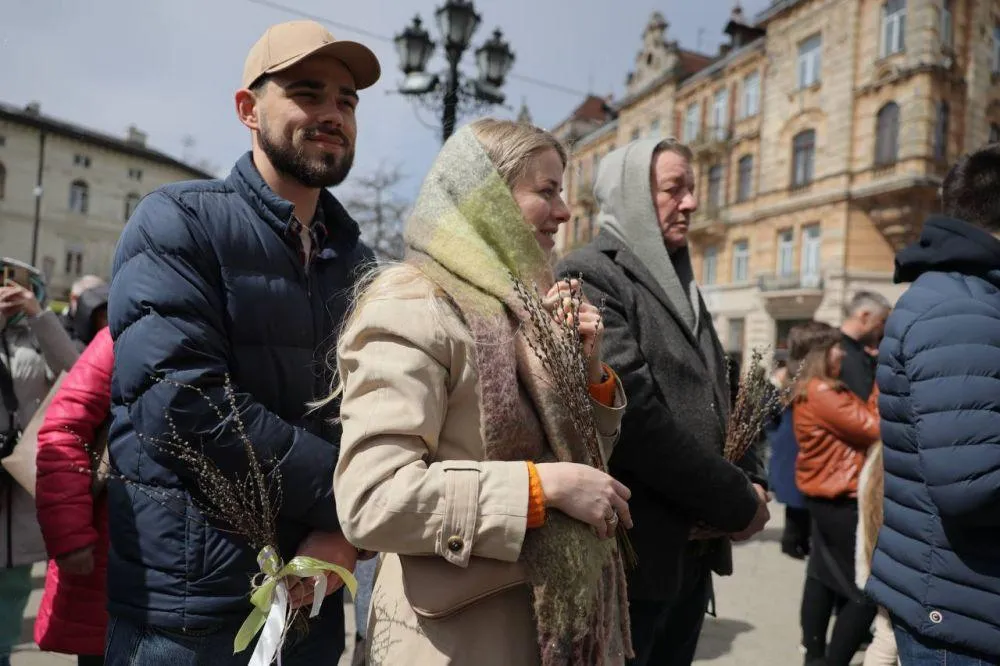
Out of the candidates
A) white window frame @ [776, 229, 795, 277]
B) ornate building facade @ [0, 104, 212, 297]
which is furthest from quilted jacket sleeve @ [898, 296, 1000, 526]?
ornate building facade @ [0, 104, 212, 297]

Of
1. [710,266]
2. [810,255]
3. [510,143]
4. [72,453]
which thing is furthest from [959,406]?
[710,266]

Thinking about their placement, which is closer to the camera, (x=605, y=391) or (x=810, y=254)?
(x=605, y=391)

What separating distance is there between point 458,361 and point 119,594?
102cm

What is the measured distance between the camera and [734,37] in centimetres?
2948

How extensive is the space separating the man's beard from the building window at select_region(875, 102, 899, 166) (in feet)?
79.9

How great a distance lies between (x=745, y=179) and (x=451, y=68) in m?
23.2

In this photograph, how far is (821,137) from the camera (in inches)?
976

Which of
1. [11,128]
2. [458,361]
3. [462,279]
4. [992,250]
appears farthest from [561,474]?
[11,128]

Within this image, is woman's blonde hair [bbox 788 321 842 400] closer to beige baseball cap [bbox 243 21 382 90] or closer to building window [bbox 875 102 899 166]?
beige baseball cap [bbox 243 21 382 90]

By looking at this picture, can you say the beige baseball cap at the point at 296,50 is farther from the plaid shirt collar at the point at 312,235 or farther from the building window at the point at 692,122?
the building window at the point at 692,122

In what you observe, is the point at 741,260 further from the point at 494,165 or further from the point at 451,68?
the point at 494,165

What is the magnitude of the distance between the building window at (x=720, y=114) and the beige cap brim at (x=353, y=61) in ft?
94.4

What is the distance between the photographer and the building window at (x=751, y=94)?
2748 cm

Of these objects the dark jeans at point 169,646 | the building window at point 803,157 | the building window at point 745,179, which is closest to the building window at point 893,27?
the building window at point 803,157
